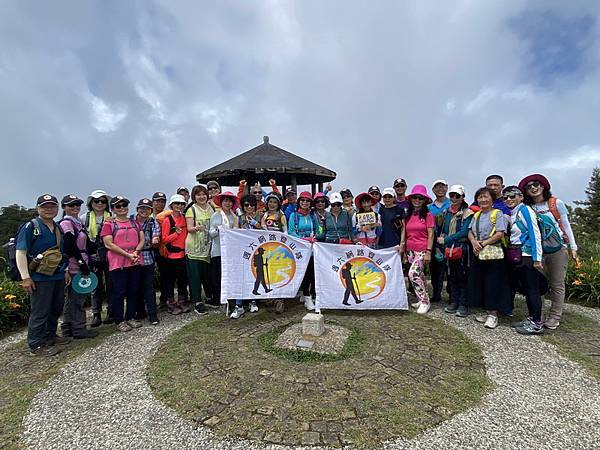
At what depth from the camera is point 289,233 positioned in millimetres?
6527

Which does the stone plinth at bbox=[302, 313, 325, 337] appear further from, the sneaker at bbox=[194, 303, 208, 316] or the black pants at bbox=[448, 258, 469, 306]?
the black pants at bbox=[448, 258, 469, 306]

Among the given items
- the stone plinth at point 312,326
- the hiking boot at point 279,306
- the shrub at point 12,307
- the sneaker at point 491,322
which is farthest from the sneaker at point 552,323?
the shrub at point 12,307

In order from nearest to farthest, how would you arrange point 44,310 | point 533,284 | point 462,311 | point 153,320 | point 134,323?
1. point 44,310
2. point 533,284
3. point 134,323
4. point 153,320
5. point 462,311

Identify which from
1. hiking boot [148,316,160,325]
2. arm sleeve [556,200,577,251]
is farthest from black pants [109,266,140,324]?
arm sleeve [556,200,577,251]

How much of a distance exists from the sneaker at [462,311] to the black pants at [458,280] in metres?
0.08

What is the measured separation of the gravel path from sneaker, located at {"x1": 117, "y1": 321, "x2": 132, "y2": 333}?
0.97m

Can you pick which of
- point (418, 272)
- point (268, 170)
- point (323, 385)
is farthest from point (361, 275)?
point (268, 170)

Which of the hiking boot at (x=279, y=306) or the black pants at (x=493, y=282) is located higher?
the black pants at (x=493, y=282)

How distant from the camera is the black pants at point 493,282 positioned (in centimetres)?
553

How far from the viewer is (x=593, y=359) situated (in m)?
4.38

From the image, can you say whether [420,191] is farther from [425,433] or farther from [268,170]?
[268,170]

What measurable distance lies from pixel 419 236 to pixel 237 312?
3.69m

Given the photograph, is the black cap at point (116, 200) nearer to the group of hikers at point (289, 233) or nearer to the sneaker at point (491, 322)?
the group of hikers at point (289, 233)

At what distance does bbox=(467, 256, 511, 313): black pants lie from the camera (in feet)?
18.1
